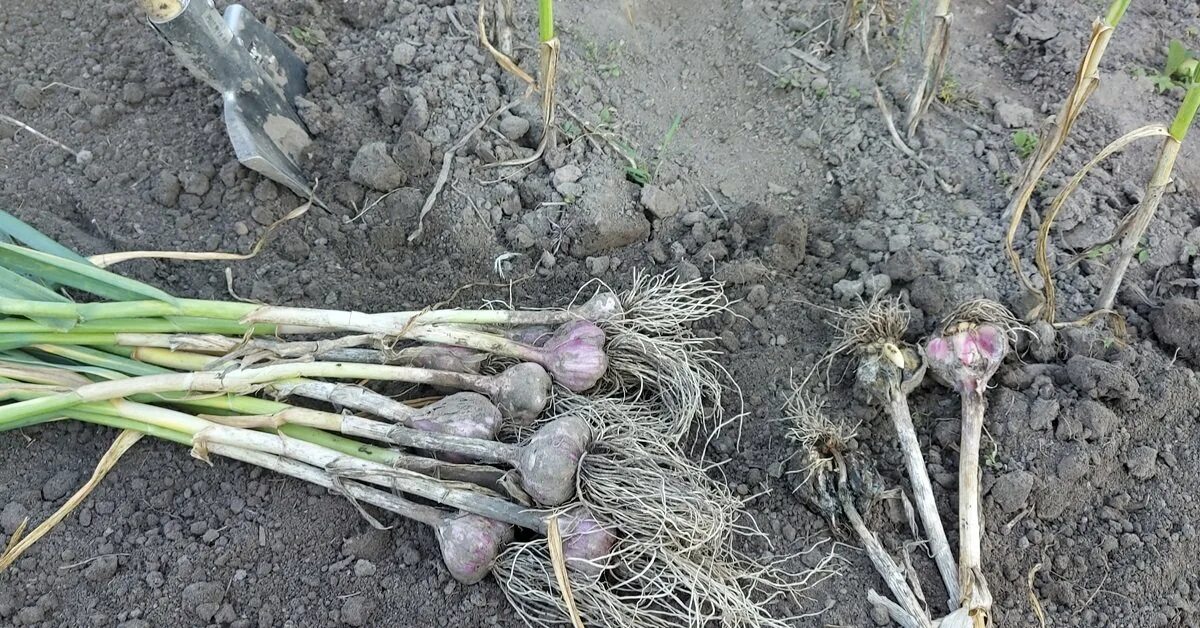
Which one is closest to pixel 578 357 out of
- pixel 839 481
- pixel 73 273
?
pixel 839 481

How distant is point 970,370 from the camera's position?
1.36 m

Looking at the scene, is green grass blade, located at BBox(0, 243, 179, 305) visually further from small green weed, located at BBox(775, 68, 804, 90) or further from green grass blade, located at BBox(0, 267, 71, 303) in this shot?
small green weed, located at BBox(775, 68, 804, 90)

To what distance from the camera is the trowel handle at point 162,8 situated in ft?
4.81

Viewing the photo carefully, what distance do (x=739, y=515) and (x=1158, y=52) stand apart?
159 centimetres

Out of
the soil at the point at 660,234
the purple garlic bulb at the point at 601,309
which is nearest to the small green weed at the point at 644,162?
the soil at the point at 660,234

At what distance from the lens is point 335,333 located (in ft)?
4.94

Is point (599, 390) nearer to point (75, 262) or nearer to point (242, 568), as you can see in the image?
point (242, 568)

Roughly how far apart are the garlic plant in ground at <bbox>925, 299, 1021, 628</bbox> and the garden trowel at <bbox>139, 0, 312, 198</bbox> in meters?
1.29

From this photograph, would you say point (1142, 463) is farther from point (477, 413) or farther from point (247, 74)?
point (247, 74)

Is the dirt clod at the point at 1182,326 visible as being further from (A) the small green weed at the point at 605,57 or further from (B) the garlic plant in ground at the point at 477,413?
(A) the small green weed at the point at 605,57

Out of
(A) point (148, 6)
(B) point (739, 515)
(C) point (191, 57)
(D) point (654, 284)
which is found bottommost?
(B) point (739, 515)

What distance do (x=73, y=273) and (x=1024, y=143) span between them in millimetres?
1875

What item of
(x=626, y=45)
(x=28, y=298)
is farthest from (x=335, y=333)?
(x=626, y=45)

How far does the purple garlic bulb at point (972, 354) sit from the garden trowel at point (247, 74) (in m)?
1.30
